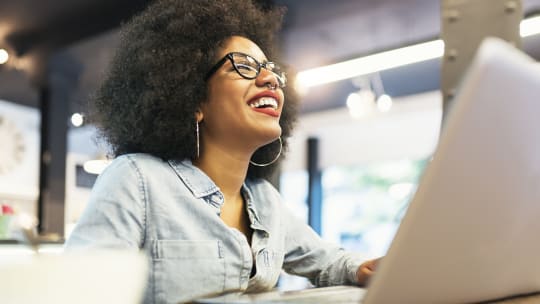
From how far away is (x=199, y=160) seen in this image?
4.36ft

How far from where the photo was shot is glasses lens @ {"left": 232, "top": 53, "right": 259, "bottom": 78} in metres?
1.33

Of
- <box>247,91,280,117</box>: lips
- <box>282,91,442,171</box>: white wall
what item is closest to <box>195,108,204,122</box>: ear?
<box>247,91,280,117</box>: lips

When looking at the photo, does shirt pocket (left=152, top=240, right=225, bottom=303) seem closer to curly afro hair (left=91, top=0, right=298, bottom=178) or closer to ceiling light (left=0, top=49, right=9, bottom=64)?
curly afro hair (left=91, top=0, right=298, bottom=178)

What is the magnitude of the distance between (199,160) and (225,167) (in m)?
0.07

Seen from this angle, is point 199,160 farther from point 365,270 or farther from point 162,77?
point 365,270

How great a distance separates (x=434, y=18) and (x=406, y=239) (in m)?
4.75

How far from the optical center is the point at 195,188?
115cm

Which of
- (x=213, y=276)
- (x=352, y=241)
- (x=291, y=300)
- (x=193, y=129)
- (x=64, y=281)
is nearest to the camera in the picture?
(x=64, y=281)

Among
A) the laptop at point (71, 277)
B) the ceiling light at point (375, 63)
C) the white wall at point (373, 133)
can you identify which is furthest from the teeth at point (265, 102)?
the white wall at point (373, 133)

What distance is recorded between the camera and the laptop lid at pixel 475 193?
18.7 inches

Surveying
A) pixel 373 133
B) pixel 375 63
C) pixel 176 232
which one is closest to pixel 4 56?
pixel 375 63

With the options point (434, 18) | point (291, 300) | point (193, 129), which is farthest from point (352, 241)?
point (291, 300)

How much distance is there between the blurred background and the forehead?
43 centimetres

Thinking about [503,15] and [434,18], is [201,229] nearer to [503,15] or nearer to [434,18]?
[503,15]
